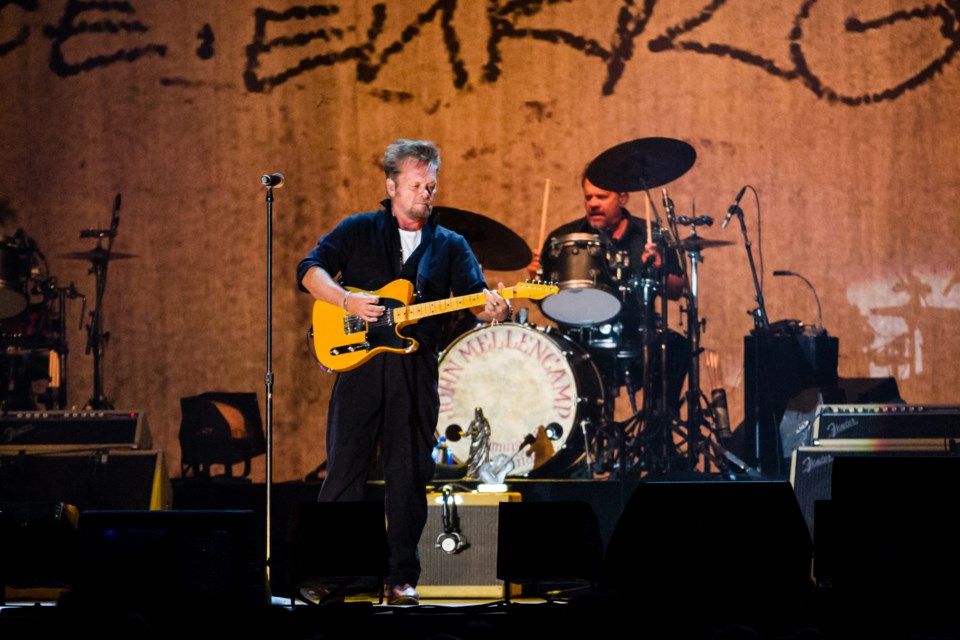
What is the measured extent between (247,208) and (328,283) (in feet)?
9.58

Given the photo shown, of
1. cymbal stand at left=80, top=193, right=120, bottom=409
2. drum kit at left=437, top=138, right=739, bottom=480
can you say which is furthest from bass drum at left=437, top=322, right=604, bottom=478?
cymbal stand at left=80, top=193, right=120, bottom=409

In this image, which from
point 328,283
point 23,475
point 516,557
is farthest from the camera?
point 23,475

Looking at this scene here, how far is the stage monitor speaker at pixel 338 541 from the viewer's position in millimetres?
3568

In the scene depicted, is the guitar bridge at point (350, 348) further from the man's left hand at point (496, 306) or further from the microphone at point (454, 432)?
the microphone at point (454, 432)

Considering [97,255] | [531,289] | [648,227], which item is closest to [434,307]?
[531,289]

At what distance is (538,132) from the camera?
23.2ft

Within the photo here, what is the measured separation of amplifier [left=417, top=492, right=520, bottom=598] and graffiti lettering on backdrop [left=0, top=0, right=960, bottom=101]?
10.9 ft

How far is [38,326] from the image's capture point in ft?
22.9

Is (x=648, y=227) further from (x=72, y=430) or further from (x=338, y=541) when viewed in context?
(x=338, y=541)

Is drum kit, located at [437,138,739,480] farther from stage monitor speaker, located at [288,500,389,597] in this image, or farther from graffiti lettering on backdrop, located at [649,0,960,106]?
stage monitor speaker, located at [288,500,389,597]

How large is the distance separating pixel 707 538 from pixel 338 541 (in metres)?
1.21

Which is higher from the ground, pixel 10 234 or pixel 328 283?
pixel 10 234

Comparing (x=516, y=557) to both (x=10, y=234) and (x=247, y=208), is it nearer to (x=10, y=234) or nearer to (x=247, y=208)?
(x=247, y=208)

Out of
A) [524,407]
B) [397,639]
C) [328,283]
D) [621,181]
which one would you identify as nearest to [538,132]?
[621,181]
